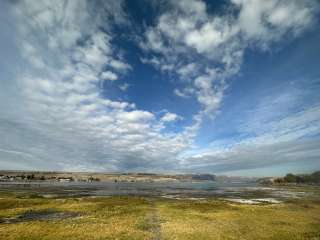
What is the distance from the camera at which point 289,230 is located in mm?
30500

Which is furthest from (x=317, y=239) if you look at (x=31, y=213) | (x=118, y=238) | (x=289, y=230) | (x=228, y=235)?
(x=31, y=213)

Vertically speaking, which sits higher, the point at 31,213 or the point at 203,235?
the point at 31,213

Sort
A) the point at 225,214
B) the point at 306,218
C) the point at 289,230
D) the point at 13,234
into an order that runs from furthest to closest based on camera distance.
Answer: the point at 225,214 < the point at 306,218 < the point at 289,230 < the point at 13,234

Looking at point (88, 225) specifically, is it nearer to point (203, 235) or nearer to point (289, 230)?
point (203, 235)

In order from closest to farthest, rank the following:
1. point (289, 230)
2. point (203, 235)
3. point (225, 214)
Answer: point (203, 235)
point (289, 230)
point (225, 214)

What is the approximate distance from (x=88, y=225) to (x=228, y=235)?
17.3m

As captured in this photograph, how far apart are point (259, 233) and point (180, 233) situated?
958cm

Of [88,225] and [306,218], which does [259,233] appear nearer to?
[306,218]

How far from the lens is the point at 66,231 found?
27.7 meters

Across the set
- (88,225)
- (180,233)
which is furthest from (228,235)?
(88,225)

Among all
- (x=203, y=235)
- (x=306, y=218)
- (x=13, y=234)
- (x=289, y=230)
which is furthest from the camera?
(x=306, y=218)

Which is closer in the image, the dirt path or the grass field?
the dirt path

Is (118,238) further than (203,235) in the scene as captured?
No

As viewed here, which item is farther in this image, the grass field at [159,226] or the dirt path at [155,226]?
the grass field at [159,226]
